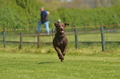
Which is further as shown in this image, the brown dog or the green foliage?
the green foliage

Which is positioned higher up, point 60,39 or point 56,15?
point 56,15

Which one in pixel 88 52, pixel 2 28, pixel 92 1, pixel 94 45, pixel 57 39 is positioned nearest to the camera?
pixel 57 39

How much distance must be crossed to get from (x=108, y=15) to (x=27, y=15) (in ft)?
53.2

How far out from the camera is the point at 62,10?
51.4 m

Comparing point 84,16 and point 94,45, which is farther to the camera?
point 84,16

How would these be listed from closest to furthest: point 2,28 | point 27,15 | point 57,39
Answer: point 57,39
point 2,28
point 27,15

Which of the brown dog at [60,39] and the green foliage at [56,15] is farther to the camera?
the green foliage at [56,15]

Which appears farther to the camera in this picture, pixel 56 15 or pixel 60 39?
pixel 56 15

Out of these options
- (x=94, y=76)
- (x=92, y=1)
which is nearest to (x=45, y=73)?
(x=94, y=76)

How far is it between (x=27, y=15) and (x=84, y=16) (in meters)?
14.6

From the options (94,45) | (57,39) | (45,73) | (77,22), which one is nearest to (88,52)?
(94,45)

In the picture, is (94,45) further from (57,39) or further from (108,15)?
(108,15)

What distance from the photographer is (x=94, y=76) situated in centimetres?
1009

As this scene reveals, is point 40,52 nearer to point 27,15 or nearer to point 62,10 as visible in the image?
point 27,15
